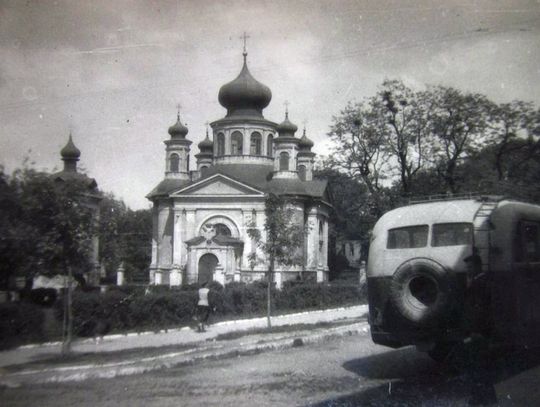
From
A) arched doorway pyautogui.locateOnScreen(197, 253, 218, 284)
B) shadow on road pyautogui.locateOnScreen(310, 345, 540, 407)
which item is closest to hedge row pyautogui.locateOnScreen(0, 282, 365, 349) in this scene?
shadow on road pyautogui.locateOnScreen(310, 345, 540, 407)

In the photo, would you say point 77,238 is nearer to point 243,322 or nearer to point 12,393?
point 12,393

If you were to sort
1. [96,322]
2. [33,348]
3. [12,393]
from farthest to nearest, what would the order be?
[96,322] → [33,348] → [12,393]

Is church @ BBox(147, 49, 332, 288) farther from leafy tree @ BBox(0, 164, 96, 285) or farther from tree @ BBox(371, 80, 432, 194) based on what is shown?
leafy tree @ BBox(0, 164, 96, 285)

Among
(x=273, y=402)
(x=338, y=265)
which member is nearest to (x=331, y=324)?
(x=273, y=402)

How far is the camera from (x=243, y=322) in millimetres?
22172

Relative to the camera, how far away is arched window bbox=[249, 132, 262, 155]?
2098 inches

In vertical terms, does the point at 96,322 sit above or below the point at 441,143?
below

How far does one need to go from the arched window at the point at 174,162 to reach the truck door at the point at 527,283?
144 ft

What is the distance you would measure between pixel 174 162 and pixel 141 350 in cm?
3957

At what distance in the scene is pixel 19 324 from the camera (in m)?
15.1

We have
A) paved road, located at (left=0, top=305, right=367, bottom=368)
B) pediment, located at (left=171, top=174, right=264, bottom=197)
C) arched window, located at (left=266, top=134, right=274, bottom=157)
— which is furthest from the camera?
arched window, located at (left=266, top=134, right=274, bottom=157)

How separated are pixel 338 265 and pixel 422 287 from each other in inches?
2353

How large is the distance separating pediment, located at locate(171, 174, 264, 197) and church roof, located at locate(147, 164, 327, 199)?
6.65 ft

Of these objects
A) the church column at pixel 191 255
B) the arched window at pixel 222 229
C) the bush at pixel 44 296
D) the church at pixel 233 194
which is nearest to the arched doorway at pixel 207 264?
the church at pixel 233 194
